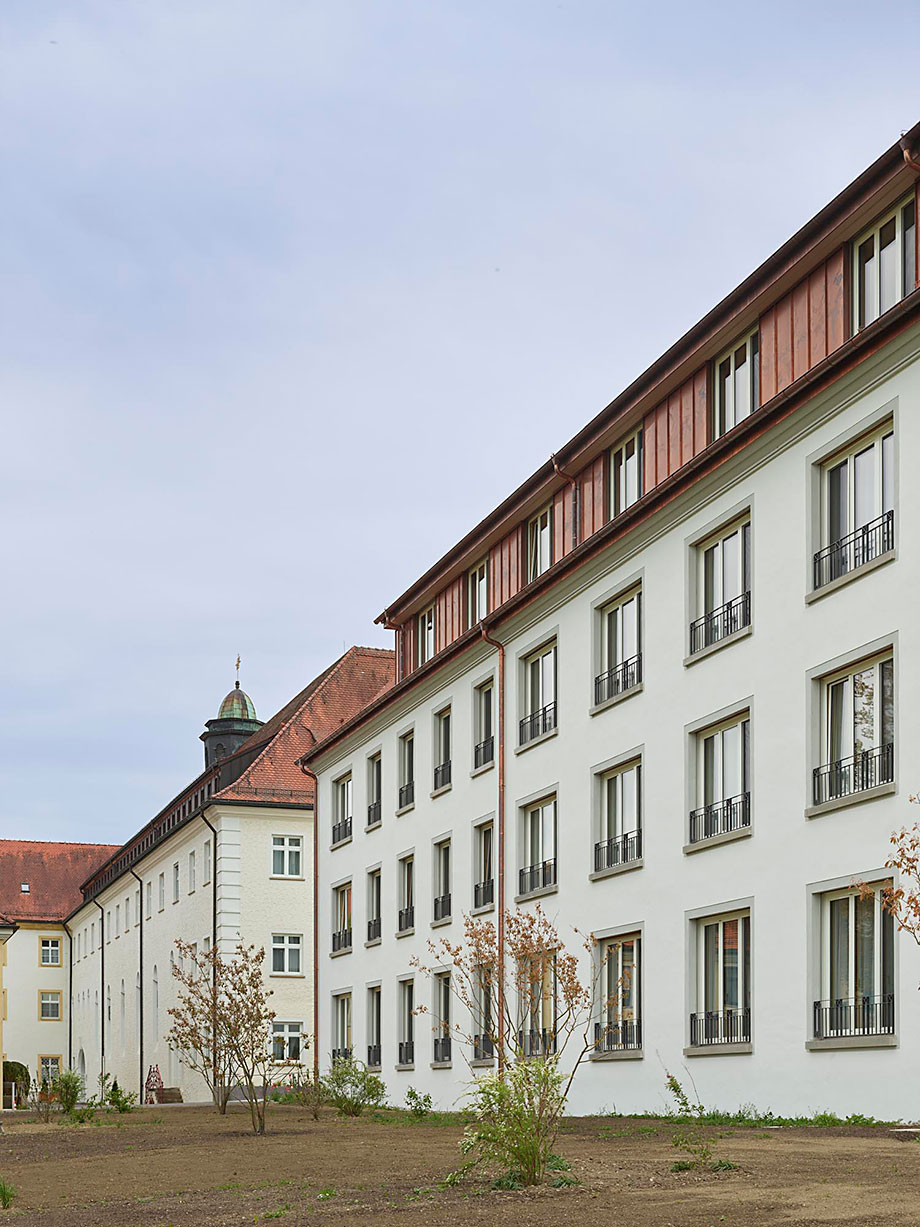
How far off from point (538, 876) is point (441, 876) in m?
5.73

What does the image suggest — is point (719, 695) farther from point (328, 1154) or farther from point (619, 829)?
point (328, 1154)

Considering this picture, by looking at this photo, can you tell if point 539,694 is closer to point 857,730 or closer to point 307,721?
point 857,730

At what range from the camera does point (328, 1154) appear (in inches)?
715

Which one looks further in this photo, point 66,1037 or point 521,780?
point 66,1037

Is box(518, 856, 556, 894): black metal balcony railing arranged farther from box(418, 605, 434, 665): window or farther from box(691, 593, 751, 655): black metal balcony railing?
box(418, 605, 434, 665): window

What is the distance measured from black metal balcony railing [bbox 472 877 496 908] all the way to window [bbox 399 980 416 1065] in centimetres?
451

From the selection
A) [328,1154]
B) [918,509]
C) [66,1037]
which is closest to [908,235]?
[918,509]

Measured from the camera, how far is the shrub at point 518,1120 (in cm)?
1215

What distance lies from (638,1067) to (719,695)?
6156 millimetres

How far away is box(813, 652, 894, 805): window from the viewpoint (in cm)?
1964

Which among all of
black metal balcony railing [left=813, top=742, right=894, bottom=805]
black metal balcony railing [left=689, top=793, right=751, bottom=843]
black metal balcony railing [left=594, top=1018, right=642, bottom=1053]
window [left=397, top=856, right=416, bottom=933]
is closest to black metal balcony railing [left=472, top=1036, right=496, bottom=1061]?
window [left=397, top=856, right=416, bottom=933]

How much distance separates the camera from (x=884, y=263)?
20.5 metres

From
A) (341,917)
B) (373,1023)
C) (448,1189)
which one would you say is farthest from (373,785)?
(448,1189)

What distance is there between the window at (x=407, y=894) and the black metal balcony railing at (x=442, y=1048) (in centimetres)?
A: 305
